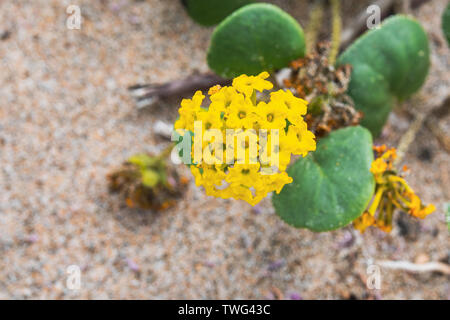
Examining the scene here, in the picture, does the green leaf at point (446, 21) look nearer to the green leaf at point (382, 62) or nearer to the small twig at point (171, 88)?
the green leaf at point (382, 62)

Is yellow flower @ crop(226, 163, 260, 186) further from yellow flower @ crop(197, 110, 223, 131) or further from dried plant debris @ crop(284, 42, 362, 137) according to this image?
dried plant debris @ crop(284, 42, 362, 137)

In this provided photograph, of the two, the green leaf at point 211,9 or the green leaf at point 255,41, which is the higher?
the green leaf at point 211,9

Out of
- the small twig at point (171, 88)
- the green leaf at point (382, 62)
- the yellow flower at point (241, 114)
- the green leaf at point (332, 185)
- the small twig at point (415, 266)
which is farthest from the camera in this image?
the small twig at point (171, 88)

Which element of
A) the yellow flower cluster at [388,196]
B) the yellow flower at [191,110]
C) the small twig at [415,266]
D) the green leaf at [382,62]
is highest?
the green leaf at [382,62]

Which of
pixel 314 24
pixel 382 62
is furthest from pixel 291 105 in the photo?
pixel 314 24

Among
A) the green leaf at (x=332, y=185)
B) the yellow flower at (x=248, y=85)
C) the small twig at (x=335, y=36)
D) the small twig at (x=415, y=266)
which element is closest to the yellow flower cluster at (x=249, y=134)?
the yellow flower at (x=248, y=85)

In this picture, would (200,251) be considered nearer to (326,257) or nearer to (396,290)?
(326,257)
